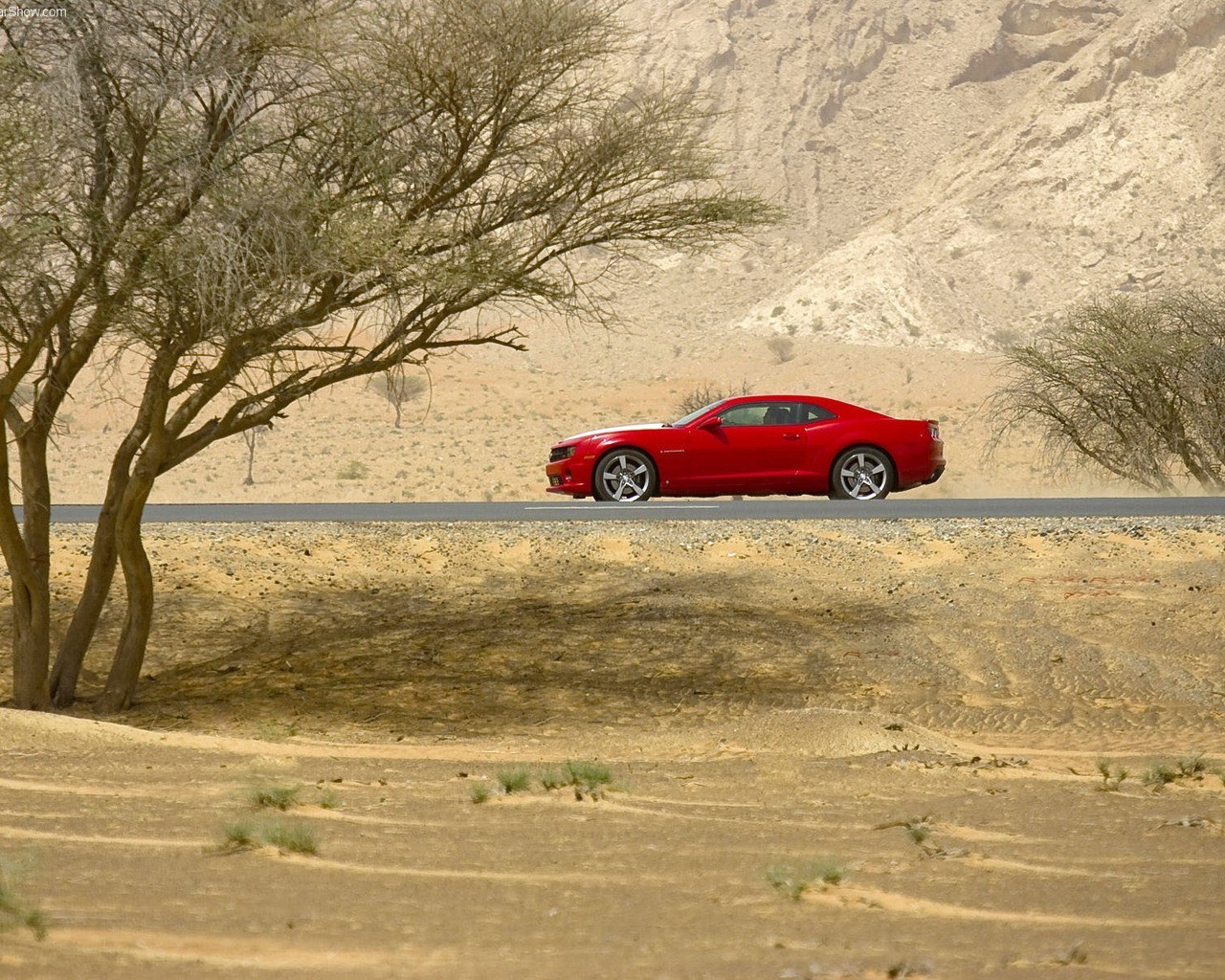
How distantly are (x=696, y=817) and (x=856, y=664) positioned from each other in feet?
24.4

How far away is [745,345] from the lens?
66.3 m

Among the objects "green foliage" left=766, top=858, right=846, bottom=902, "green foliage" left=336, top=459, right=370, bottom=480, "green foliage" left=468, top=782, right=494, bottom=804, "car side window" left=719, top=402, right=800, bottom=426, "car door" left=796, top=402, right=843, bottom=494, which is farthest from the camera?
"green foliage" left=336, top=459, right=370, bottom=480

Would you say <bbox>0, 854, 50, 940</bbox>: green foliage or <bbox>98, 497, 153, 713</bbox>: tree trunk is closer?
<bbox>0, 854, 50, 940</bbox>: green foliage

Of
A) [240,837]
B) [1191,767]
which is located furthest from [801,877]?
[1191,767]

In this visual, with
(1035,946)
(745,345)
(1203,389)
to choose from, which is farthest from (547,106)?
(745,345)

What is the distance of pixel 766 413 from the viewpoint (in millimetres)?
20453

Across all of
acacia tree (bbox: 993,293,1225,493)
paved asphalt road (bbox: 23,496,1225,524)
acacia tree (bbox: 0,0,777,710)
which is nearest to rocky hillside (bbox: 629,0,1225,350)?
acacia tree (bbox: 993,293,1225,493)

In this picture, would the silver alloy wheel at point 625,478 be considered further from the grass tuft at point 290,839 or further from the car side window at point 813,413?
the grass tuft at point 290,839

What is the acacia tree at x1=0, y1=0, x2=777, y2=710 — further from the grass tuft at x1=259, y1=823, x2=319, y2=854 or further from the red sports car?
the red sports car

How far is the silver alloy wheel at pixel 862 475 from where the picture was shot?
20.6 m

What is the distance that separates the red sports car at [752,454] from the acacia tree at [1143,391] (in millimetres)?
9911

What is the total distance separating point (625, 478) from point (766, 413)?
1993 millimetres

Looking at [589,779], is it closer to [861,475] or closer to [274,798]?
[274,798]

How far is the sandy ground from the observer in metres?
4.93
